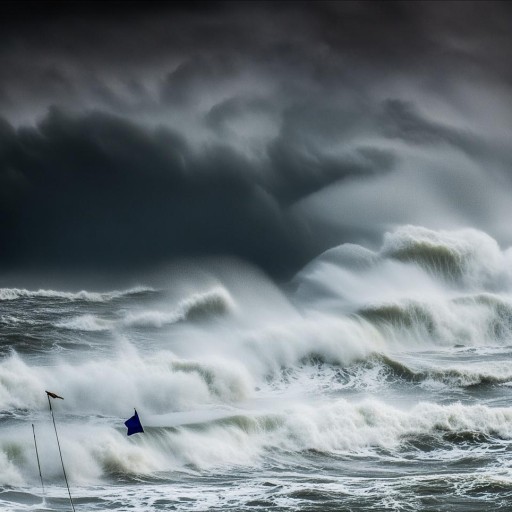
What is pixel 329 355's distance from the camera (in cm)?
3219

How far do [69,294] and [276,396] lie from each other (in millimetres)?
37580

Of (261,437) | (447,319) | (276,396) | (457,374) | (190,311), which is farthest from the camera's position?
(190,311)

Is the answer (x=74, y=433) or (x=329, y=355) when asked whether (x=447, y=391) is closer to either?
(x=329, y=355)

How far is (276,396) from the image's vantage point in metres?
26.9

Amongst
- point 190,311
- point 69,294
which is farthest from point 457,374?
point 69,294

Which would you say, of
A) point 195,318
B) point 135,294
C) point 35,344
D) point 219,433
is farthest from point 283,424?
point 135,294

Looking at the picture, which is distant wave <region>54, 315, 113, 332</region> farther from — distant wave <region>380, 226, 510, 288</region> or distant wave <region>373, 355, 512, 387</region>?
distant wave <region>380, 226, 510, 288</region>

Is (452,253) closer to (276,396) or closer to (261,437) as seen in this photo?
(276,396)

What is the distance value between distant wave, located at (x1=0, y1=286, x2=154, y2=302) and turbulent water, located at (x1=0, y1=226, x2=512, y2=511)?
8.66 metres

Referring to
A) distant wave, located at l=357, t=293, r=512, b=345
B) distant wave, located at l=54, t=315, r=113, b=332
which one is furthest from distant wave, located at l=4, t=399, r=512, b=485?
distant wave, located at l=54, t=315, r=113, b=332

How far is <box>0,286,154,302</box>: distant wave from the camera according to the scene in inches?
2301

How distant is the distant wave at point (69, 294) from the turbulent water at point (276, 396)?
8.66m

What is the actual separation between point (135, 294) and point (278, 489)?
43.8 metres

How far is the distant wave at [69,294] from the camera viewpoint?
192ft
